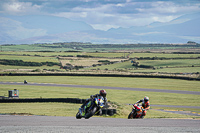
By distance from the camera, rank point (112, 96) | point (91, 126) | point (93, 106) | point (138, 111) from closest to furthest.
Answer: point (93, 106) < point (91, 126) < point (138, 111) < point (112, 96)

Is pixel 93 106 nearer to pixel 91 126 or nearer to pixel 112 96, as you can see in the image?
pixel 91 126

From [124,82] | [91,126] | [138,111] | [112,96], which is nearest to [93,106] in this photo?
[91,126]

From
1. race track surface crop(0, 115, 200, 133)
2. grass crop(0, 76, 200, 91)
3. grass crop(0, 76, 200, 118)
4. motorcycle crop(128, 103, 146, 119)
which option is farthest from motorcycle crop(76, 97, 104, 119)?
grass crop(0, 76, 200, 91)

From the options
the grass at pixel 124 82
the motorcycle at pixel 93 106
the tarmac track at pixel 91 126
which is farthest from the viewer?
the grass at pixel 124 82

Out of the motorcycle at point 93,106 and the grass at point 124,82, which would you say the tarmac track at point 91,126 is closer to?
the motorcycle at point 93,106

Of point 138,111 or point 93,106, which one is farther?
point 138,111

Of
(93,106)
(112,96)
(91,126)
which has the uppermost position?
(93,106)

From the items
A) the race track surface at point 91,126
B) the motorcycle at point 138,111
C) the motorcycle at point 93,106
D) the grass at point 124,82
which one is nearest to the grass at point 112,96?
the grass at point 124,82

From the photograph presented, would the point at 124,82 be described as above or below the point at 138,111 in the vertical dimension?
below

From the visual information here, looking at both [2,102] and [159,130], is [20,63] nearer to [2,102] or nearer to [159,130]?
[2,102]

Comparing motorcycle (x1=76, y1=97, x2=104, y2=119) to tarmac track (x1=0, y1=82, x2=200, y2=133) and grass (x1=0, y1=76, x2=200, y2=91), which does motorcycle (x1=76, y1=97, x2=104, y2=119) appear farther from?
grass (x1=0, y1=76, x2=200, y2=91)

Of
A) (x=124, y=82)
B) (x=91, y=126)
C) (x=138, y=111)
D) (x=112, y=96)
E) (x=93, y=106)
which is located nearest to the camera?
(x=93, y=106)

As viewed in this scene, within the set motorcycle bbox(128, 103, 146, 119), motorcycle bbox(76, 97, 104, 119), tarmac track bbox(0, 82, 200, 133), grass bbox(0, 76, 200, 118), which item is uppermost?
motorcycle bbox(76, 97, 104, 119)

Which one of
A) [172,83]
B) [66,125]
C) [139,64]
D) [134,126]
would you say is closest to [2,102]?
[66,125]
